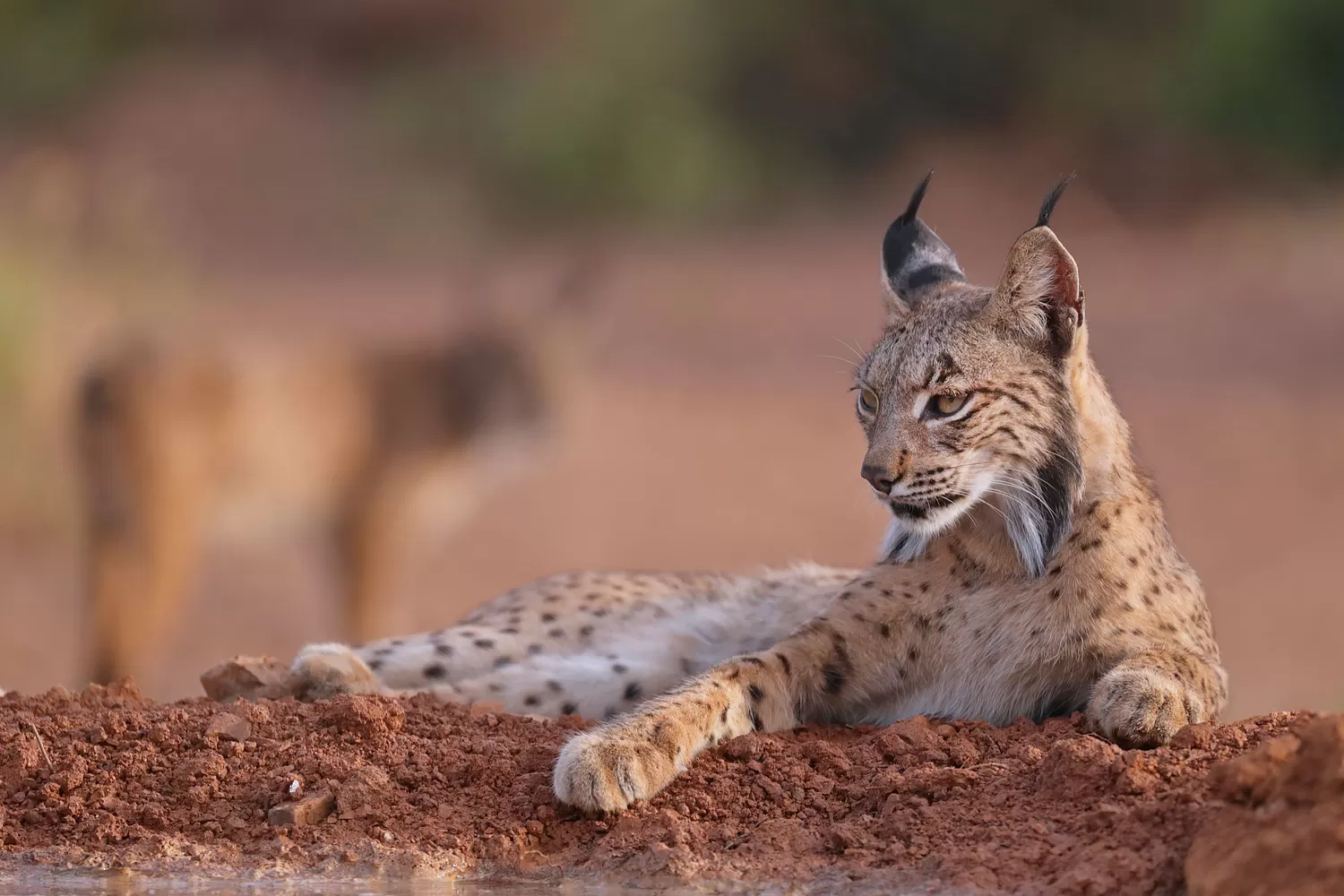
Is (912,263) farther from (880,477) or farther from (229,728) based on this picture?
(229,728)

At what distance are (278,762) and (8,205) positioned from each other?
40.1 feet

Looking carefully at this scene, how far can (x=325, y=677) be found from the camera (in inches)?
211

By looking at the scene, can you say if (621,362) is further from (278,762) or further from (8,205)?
(278,762)

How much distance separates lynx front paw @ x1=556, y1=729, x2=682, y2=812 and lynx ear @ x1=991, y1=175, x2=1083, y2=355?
1503 millimetres

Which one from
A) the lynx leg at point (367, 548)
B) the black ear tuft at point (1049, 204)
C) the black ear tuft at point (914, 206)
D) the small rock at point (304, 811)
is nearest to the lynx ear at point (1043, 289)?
the black ear tuft at point (1049, 204)

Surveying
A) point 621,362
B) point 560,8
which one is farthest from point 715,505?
point 560,8

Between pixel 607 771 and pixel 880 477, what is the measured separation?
103 cm

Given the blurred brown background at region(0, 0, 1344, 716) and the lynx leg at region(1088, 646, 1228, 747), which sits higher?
the blurred brown background at region(0, 0, 1344, 716)

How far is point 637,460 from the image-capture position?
15.7 metres

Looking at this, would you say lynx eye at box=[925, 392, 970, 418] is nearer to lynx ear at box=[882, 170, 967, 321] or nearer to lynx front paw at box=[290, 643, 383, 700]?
lynx ear at box=[882, 170, 967, 321]

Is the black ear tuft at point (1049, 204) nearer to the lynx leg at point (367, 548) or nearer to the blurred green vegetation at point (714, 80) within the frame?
the lynx leg at point (367, 548)

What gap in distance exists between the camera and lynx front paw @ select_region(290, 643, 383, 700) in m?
5.34

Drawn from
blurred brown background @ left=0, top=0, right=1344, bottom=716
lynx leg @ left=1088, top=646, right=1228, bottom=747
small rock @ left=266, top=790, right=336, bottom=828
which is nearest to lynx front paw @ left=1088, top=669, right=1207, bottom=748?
lynx leg @ left=1088, top=646, right=1228, bottom=747

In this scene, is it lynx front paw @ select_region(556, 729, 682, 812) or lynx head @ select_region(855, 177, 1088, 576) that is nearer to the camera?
lynx front paw @ select_region(556, 729, 682, 812)
